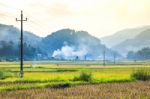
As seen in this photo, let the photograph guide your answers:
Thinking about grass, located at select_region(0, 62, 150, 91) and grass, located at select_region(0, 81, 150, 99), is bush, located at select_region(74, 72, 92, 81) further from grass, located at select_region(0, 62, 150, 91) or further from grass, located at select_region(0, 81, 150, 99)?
grass, located at select_region(0, 81, 150, 99)

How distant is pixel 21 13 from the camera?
5316 centimetres

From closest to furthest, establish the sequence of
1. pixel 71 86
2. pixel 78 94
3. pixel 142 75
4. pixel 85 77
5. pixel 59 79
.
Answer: pixel 78 94
pixel 71 86
pixel 85 77
pixel 59 79
pixel 142 75

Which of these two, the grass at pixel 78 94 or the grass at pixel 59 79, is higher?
the grass at pixel 59 79

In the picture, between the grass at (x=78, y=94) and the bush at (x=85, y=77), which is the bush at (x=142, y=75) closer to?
the bush at (x=85, y=77)

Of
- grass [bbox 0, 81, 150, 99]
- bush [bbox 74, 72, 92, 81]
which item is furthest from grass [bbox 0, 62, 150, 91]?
grass [bbox 0, 81, 150, 99]

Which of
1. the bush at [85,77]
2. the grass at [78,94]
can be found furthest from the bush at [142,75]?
the grass at [78,94]

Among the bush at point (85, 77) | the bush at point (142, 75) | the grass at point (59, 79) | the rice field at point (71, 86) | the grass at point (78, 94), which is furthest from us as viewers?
the bush at point (142, 75)

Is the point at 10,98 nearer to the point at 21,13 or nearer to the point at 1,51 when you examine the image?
the point at 21,13

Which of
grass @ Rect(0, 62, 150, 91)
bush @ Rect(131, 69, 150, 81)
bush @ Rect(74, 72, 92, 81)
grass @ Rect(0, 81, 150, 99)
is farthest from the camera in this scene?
bush @ Rect(131, 69, 150, 81)

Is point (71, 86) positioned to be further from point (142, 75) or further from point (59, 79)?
point (142, 75)

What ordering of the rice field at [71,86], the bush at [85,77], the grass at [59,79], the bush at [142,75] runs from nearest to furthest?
the rice field at [71,86], the grass at [59,79], the bush at [85,77], the bush at [142,75]

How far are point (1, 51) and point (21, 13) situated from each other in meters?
145

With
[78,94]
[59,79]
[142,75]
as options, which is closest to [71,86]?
[78,94]

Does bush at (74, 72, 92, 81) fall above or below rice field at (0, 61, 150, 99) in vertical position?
above
